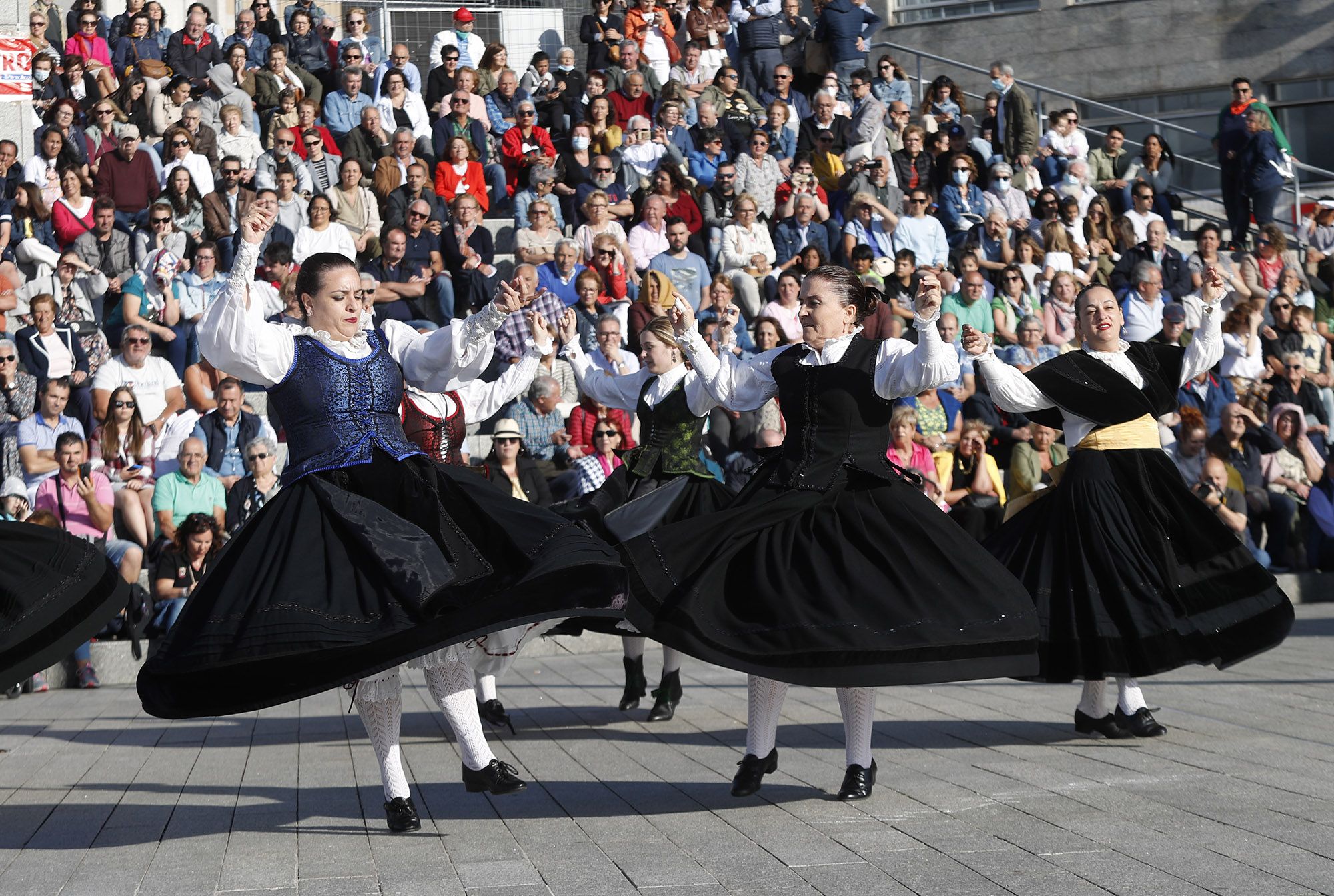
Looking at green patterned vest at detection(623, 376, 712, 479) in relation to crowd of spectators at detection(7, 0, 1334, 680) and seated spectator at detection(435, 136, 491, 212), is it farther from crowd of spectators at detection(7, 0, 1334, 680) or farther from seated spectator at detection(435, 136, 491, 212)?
seated spectator at detection(435, 136, 491, 212)

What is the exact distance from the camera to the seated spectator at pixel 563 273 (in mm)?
12384

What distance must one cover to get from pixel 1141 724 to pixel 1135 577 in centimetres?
61

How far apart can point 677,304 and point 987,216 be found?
31.5 ft

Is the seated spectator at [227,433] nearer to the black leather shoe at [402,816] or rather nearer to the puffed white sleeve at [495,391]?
the puffed white sleeve at [495,391]

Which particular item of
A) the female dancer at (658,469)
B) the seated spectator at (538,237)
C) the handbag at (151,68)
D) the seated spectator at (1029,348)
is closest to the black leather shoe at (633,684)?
the female dancer at (658,469)

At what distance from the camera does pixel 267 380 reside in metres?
5.27

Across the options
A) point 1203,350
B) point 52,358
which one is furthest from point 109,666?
point 1203,350

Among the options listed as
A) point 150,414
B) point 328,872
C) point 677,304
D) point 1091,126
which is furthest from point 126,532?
point 1091,126

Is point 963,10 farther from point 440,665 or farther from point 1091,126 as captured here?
point 440,665

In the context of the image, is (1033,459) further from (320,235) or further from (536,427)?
(320,235)

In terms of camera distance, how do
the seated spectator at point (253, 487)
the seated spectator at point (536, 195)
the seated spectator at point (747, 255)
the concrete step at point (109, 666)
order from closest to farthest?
the concrete step at point (109, 666) < the seated spectator at point (253, 487) < the seated spectator at point (747, 255) < the seated spectator at point (536, 195)

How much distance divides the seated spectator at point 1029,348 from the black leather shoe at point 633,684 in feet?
19.3

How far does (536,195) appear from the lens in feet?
44.8

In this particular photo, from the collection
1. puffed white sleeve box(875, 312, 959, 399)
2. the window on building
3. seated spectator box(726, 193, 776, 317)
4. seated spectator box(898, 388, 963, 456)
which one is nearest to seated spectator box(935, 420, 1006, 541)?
seated spectator box(898, 388, 963, 456)
